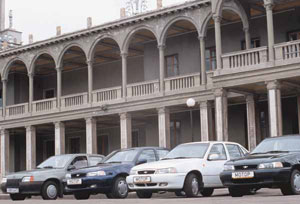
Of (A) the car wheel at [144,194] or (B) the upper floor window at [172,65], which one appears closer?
(A) the car wheel at [144,194]

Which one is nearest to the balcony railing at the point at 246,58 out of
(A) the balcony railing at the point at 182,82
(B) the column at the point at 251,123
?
(B) the column at the point at 251,123

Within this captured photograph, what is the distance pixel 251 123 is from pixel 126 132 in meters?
7.30

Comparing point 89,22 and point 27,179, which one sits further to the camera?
point 89,22

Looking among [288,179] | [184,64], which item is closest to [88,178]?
[288,179]

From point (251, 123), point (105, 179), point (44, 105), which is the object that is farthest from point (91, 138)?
point (105, 179)

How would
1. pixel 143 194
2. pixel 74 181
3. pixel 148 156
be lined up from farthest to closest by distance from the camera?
pixel 148 156, pixel 74 181, pixel 143 194

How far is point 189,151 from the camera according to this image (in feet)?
49.4

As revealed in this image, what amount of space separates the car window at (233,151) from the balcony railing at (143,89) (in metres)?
12.7

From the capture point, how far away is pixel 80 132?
38.5 meters

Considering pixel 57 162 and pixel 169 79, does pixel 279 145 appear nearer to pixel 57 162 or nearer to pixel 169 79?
pixel 57 162

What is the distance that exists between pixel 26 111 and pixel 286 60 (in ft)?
61.5

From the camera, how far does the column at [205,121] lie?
25.6 meters

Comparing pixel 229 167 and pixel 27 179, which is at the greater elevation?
pixel 229 167

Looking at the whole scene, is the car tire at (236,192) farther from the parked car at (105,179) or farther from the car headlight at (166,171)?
the parked car at (105,179)
